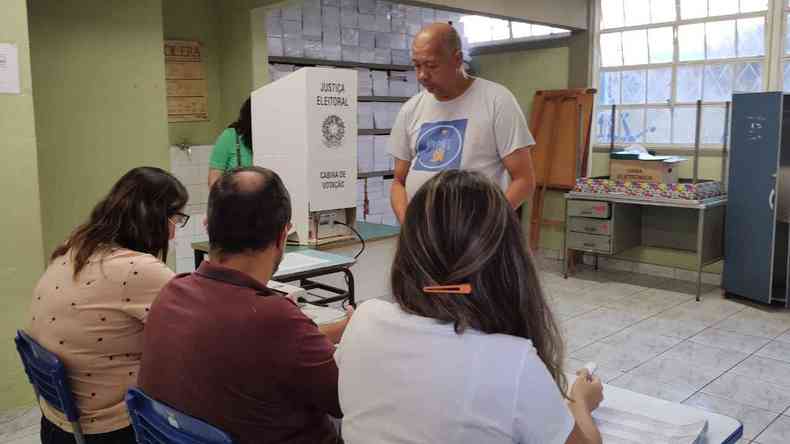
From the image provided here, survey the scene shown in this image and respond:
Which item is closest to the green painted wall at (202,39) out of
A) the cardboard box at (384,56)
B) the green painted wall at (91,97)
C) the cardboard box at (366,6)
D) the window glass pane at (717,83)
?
the green painted wall at (91,97)

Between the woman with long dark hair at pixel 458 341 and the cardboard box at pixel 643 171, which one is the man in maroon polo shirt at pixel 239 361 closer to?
the woman with long dark hair at pixel 458 341

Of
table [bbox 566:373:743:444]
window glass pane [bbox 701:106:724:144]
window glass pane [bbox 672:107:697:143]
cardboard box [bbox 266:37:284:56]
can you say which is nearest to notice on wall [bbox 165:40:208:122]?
cardboard box [bbox 266:37:284:56]

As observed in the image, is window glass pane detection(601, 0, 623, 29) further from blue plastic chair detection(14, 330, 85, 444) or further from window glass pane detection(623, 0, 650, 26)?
blue plastic chair detection(14, 330, 85, 444)

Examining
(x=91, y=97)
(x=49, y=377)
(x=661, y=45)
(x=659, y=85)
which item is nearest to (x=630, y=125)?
(x=659, y=85)

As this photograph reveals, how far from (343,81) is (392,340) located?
216cm

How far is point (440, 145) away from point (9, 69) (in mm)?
1952

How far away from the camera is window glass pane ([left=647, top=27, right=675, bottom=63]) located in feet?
19.2

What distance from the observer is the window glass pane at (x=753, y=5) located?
523 centimetres

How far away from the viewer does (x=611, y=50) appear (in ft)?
20.7

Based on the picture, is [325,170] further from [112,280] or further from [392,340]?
[392,340]

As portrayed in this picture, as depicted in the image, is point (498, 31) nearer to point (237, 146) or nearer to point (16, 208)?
point (237, 146)

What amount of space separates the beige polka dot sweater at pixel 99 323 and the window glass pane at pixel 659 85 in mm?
5331

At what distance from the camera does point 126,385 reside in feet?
5.37

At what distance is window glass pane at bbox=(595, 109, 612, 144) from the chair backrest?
5.61 m
